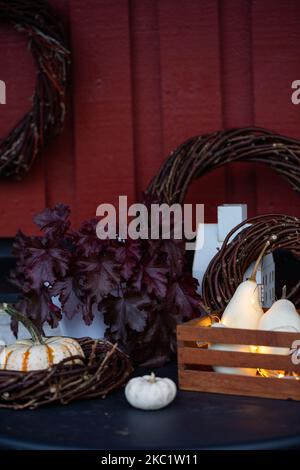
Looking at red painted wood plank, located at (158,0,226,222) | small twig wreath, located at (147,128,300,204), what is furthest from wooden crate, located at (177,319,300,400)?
red painted wood plank, located at (158,0,226,222)

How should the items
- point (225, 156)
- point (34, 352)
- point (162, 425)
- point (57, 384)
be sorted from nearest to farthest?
1. point (162, 425)
2. point (57, 384)
3. point (34, 352)
4. point (225, 156)

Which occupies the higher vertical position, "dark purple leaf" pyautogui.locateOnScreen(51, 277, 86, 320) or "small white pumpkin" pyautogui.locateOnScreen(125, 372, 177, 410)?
"dark purple leaf" pyautogui.locateOnScreen(51, 277, 86, 320)

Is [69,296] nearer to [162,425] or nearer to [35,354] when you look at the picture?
[35,354]

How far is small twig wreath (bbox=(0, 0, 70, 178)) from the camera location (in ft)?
7.29

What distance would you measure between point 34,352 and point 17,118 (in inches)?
42.8

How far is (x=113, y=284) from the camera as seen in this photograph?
175 cm

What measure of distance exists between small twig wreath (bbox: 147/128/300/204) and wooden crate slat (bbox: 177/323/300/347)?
0.65m

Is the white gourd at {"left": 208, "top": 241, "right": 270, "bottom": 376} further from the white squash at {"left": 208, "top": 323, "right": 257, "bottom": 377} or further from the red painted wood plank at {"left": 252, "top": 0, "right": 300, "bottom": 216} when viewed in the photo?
the red painted wood plank at {"left": 252, "top": 0, "right": 300, "bottom": 216}

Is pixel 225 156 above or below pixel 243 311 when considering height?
above

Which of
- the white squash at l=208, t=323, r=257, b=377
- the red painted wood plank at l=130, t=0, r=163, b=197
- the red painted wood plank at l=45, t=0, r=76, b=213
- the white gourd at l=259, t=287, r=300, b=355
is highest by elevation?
the red painted wood plank at l=130, t=0, r=163, b=197

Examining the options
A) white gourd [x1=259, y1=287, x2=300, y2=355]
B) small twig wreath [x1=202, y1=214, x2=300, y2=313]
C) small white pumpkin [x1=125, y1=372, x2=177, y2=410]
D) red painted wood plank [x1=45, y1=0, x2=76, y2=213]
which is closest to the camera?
small white pumpkin [x1=125, y1=372, x2=177, y2=410]

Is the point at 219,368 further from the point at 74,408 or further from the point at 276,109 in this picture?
the point at 276,109

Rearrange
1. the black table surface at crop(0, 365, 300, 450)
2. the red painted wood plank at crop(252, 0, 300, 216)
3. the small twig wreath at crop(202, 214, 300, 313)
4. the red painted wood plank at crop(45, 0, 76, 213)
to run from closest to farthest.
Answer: the black table surface at crop(0, 365, 300, 450), the small twig wreath at crop(202, 214, 300, 313), the red painted wood plank at crop(252, 0, 300, 216), the red painted wood plank at crop(45, 0, 76, 213)

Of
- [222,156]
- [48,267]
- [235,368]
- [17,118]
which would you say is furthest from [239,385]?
[17,118]
